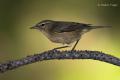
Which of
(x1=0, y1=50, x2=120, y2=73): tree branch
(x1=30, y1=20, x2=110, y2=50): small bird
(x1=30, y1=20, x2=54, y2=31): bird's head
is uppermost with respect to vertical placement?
(x1=30, y1=20, x2=54, y2=31): bird's head

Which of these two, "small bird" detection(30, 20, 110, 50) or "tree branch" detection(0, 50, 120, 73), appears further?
"small bird" detection(30, 20, 110, 50)

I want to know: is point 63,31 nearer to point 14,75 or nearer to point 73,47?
point 73,47

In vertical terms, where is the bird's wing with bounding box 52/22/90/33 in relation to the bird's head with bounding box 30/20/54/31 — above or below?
below

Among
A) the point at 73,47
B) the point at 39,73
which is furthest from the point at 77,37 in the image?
the point at 39,73

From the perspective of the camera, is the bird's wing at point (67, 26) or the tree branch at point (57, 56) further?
the bird's wing at point (67, 26)

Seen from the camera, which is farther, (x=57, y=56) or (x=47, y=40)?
(x=47, y=40)

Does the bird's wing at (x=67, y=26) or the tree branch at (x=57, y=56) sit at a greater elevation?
the bird's wing at (x=67, y=26)
